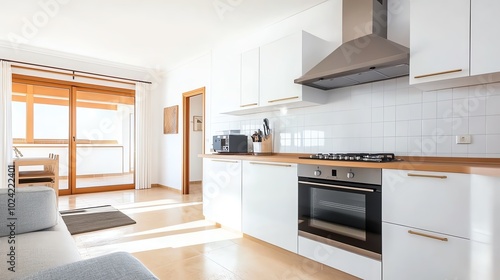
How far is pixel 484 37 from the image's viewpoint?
1.62 metres

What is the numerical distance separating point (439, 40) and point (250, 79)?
1.80 metres

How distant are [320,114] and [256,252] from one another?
1.51 metres

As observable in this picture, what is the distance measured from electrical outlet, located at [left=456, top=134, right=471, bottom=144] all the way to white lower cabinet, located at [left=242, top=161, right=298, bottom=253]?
1201 millimetres

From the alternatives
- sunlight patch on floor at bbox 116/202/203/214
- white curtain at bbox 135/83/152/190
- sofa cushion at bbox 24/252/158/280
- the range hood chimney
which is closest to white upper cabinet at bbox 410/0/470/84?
the range hood chimney

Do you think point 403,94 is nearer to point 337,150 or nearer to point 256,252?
point 337,150

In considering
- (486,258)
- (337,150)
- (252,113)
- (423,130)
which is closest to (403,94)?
(423,130)

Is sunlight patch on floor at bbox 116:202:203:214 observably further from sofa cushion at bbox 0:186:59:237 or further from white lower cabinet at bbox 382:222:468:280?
white lower cabinet at bbox 382:222:468:280

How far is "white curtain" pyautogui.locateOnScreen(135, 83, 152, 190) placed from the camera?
18.9ft

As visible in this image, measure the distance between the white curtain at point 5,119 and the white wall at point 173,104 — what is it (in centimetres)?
246

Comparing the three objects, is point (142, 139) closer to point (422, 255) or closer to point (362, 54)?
point (362, 54)

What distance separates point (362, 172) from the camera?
6.12 ft

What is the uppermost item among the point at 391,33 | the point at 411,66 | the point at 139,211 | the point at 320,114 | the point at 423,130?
the point at 391,33

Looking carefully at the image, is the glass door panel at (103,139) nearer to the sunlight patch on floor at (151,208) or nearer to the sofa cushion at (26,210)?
the sunlight patch on floor at (151,208)

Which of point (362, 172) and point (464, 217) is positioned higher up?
point (362, 172)
